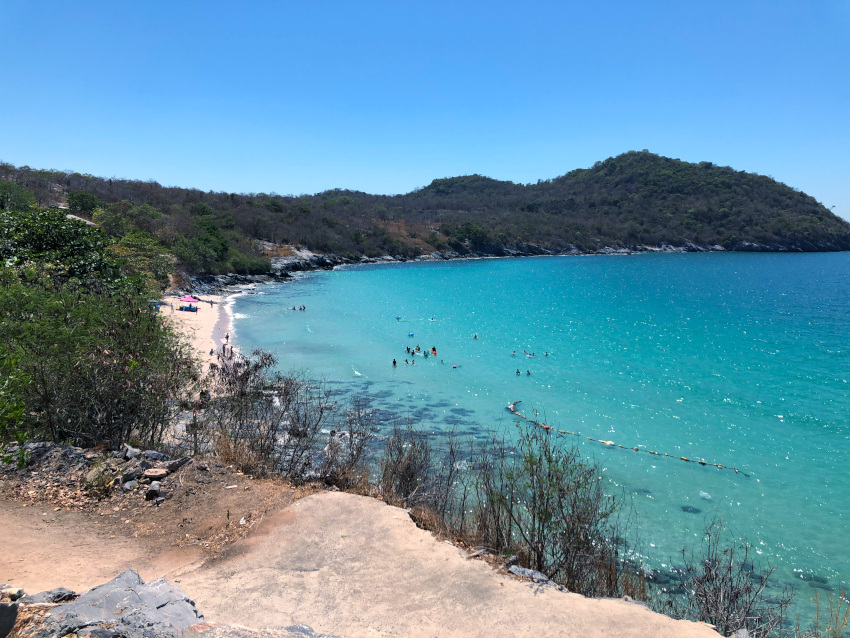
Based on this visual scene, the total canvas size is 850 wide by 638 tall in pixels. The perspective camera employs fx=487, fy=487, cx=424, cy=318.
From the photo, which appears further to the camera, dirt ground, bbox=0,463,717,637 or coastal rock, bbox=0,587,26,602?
dirt ground, bbox=0,463,717,637

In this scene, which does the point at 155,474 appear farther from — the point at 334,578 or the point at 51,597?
the point at 334,578

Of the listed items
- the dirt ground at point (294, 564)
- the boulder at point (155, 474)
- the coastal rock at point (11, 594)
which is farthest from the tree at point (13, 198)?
the coastal rock at point (11, 594)

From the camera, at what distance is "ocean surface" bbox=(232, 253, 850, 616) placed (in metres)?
15.1

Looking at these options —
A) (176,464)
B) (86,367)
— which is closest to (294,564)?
(176,464)

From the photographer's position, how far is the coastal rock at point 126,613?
5.11m

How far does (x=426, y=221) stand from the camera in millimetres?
158625

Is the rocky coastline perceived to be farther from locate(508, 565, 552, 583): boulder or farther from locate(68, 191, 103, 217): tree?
locate(508, 565, 552, 583): boulder

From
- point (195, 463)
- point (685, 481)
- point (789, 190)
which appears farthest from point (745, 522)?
point (789, 190)

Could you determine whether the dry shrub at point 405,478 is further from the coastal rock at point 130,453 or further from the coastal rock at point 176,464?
the coastal rock at point 130,453

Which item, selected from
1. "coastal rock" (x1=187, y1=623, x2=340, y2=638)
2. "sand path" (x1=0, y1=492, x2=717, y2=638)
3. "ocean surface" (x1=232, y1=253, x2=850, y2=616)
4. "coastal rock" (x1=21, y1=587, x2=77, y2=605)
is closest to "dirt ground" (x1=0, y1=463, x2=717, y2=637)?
A: "sand path" (x1=0, y1=492, x2=717, y2=638)

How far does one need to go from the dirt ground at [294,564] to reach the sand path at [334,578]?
2cm

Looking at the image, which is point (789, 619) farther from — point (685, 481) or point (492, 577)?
point (492, 577)

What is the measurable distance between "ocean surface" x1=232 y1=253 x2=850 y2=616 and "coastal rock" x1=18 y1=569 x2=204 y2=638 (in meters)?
11.2

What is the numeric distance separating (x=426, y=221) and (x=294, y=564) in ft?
507
